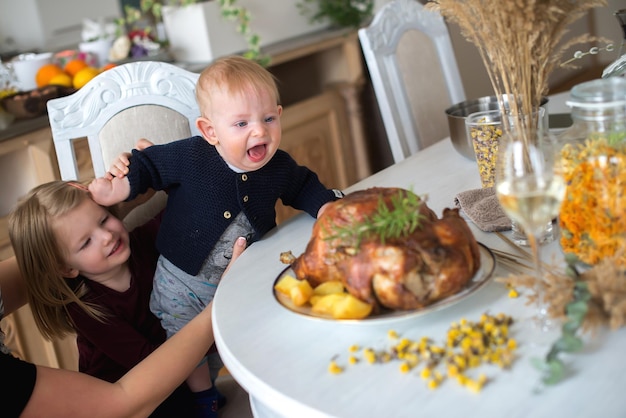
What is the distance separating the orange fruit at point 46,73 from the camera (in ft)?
9.14

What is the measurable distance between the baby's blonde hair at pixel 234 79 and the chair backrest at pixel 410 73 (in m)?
0.79

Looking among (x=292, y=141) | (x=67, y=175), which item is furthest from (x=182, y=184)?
(x=292, y=141)

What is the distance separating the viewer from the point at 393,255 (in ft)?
3.14

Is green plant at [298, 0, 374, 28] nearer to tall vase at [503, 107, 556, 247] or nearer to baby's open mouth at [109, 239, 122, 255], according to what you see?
baby's open mouth at [109, 239, 122, 255]

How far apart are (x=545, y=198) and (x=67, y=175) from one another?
131 cm

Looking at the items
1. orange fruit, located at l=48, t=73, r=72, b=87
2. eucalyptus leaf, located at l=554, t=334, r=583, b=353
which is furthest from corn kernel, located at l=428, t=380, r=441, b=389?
orange fruit, located at l=48, t=73, r=72, b=87

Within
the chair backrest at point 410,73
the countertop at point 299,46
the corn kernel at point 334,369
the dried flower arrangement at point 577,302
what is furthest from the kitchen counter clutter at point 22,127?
the dried flower arrangement at point 577,302

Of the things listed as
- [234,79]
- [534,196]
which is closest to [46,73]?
[234,79]

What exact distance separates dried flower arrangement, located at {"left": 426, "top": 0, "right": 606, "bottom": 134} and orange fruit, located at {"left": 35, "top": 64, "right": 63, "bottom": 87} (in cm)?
195

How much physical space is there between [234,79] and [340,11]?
92.0 inches

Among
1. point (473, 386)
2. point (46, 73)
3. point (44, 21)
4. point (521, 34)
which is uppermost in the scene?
point (44, 21)

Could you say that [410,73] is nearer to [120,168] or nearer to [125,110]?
[125,110]

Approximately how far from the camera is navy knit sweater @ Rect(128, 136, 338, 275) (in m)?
1.52

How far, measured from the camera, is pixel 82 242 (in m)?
1.54
